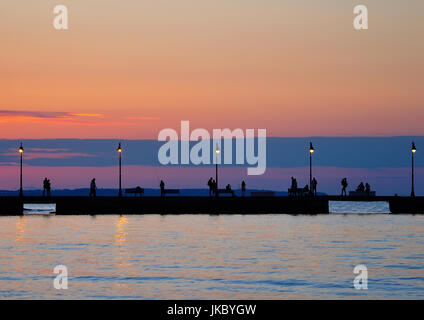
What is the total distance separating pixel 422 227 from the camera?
62.3 metres

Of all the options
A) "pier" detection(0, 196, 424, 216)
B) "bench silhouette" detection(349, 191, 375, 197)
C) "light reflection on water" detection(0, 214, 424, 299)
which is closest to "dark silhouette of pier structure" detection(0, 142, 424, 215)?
"pier" detection(0, 196, 424, 216)

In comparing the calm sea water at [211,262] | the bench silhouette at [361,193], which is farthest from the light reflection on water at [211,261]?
the bench silhouette at [361,193]

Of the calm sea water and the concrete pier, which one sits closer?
the calm sea water

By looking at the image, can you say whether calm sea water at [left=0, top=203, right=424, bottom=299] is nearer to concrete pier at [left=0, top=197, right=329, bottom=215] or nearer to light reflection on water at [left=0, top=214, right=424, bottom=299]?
light reflection on water at [left=0, top=214, right=424, bottom=299]

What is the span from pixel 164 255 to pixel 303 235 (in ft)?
49.6

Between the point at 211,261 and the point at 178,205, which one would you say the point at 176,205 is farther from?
the point at 211,261

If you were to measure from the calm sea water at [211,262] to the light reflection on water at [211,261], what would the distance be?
35 mm

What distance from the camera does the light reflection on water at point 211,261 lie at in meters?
28.0

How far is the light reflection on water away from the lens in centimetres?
2803

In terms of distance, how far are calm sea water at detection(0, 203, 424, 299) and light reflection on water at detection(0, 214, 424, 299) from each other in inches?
1.4

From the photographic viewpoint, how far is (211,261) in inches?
1464

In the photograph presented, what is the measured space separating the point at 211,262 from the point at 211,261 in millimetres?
406

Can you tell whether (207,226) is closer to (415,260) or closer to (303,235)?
(303,235)
